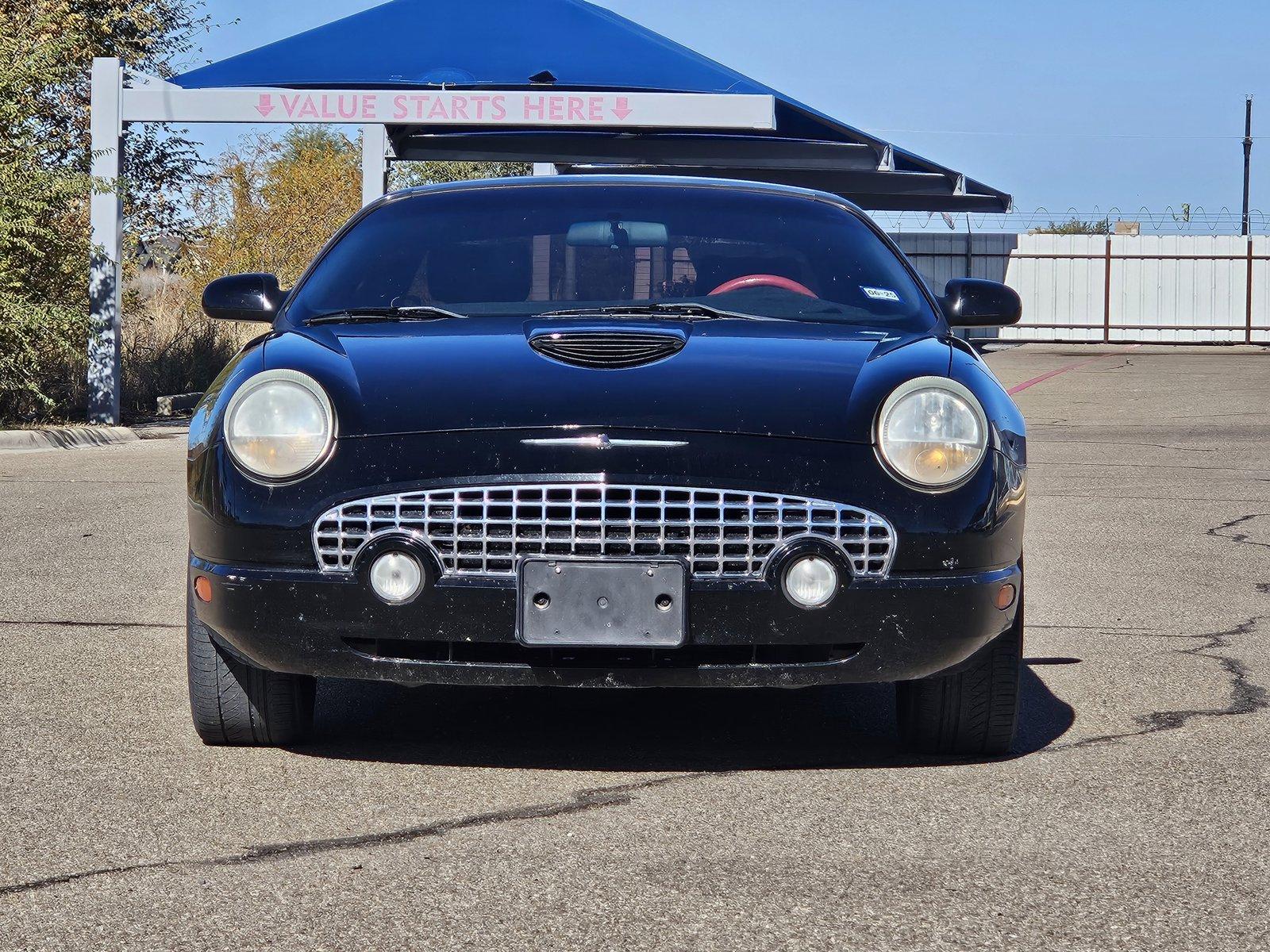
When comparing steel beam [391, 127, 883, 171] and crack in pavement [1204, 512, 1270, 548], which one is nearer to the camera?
crack in pavement [1204, 512, 1270, 548]

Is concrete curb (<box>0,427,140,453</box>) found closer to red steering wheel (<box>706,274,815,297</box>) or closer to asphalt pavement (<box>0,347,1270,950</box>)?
asphalt pavement (<box>0,347,1270,950</box>)

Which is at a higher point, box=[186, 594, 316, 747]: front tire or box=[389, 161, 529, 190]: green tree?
box=[389, 161, 529, 190]: green tree

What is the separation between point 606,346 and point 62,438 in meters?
11.3

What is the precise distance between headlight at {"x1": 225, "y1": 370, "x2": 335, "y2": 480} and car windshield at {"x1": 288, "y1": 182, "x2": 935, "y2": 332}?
0.67 m

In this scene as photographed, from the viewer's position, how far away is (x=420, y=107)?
1602 centimetres

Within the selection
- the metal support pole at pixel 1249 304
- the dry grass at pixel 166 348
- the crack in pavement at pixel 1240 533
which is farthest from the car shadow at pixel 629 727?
the metal support pole at pixel 1249 304

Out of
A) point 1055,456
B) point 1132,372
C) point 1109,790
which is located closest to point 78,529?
point 1109,790

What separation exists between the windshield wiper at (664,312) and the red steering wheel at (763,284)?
251 mm

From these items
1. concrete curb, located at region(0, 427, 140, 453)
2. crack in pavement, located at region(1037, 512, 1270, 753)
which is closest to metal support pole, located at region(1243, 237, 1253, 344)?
concrete curb, located at region(0, 427, 140, 453)

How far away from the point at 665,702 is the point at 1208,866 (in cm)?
178

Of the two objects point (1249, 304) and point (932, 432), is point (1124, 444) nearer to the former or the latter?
point (932, 432)

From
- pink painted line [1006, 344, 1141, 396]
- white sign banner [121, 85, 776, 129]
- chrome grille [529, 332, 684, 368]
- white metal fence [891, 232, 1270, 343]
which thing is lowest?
pink painted line [1006, 344, 1141, 396]

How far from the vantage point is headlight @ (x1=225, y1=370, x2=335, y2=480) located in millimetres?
3535

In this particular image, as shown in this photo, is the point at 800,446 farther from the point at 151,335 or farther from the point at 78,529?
the point at 151,335
